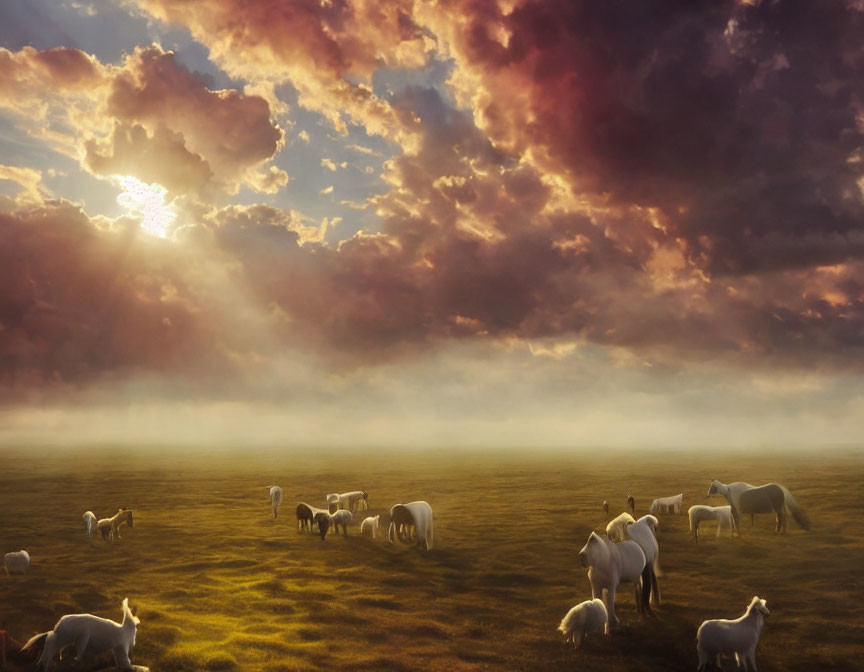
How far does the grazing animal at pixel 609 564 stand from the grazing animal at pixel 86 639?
1015 centimetres

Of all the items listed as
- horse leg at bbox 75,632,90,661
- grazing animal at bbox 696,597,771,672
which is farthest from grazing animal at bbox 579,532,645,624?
horse leg at bbox 75,632,90,661

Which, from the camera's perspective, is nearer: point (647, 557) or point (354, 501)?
point (647, 557)

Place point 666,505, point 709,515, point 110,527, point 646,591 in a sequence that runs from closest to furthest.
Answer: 1. point 646,591
2. point 709,515
3. point 110,527
4. point 666,505

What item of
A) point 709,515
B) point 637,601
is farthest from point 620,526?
point 709,515

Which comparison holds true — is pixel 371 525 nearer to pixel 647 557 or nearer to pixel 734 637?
pixel 647 557

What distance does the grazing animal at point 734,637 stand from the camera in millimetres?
11727

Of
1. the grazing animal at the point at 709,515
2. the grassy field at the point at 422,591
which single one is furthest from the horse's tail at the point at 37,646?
the grazing animal at the point at 709,515

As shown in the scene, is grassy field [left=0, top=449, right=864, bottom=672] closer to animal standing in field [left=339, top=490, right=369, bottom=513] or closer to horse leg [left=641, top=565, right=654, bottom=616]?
horse leg [left=641, top=565, right=654, bottom=616]

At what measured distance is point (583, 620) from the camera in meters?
13.3

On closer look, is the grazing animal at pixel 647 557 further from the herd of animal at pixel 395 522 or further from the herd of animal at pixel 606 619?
the herd of animal at pixel 395 522

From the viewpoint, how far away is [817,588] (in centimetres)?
1848

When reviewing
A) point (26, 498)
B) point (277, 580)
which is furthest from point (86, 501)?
point (277, 580)

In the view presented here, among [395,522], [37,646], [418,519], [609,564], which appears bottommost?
[37,646]

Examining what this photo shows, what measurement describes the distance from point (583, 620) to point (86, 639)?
34.7 ft
